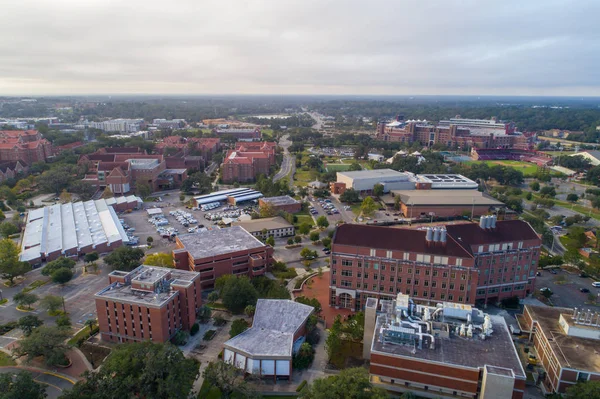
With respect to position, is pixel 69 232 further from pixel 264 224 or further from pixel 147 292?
pixel 147 292

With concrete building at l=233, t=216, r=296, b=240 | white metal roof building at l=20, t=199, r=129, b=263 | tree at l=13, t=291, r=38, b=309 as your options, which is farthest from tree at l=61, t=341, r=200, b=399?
concrete building at l=233, t=216, r=296, b=240

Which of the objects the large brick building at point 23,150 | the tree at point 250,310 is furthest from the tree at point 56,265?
the large brick building at point 23,150

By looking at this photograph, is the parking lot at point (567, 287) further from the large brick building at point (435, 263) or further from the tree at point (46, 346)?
the tree at point (46, 346)

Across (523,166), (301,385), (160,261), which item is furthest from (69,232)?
(523,166)

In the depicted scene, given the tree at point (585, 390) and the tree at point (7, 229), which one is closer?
the tree at point (585, 390)

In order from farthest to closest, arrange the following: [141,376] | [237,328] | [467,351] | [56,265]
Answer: [56,265] → [237,328] → [467,351] → [141,376]

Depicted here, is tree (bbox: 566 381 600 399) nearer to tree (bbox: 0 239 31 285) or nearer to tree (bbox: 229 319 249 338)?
Result: tree (bbox: 229 319 249 338)
